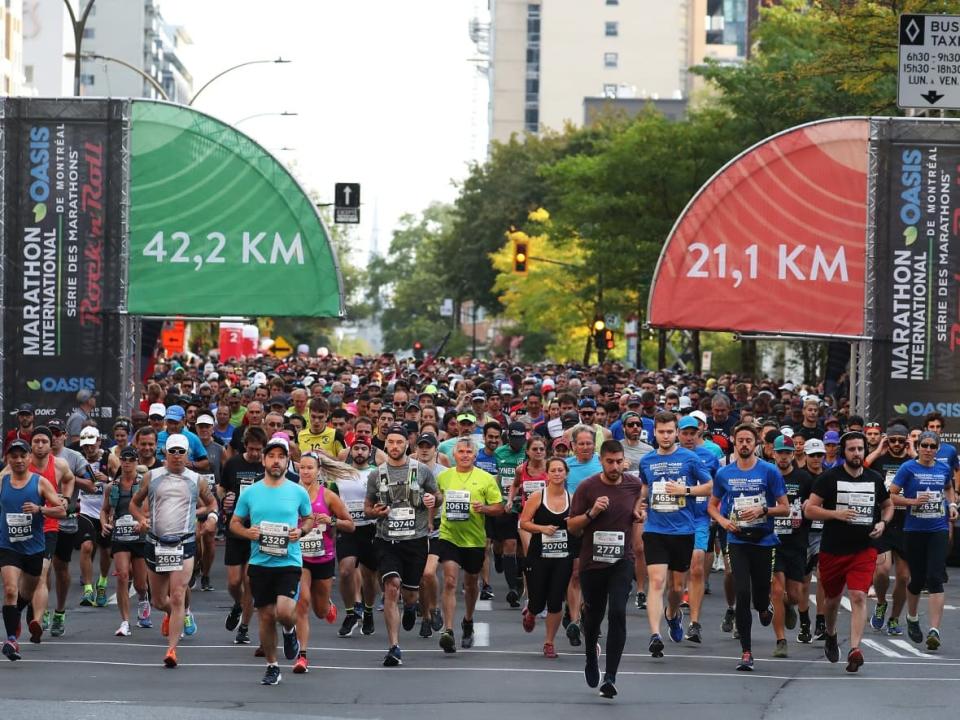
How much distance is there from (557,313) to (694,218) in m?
55.4

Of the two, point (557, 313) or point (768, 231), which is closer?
point (768, 231)

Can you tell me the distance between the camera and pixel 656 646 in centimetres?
1494

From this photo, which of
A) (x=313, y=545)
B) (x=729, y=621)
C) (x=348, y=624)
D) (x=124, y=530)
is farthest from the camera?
(x=729, y=621)

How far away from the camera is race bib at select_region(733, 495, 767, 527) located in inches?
581

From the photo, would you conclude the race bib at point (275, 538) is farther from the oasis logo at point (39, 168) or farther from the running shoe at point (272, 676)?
the oasis logo at point (39, 168)

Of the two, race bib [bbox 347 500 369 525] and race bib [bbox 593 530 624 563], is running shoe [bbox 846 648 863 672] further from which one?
race bib [bbox 347 500 369 525]

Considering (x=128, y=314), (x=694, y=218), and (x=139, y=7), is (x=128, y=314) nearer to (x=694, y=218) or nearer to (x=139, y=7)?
(x=694, y=218)

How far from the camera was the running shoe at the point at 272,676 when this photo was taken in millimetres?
13367

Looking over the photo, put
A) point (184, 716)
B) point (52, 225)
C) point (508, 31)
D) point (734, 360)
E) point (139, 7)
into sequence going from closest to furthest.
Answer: point (184, 716), point (52, 225), point (734, 360), point (139, 7), point (508, 31)

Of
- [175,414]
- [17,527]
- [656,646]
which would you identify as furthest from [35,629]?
[656,646]

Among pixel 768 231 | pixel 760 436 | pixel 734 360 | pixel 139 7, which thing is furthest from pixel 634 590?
pixel 139 7

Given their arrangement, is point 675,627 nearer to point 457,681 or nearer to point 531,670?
point 531,670

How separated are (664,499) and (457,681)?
9.53 ft

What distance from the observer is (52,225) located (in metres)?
24.4
